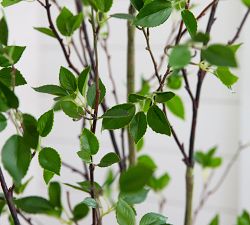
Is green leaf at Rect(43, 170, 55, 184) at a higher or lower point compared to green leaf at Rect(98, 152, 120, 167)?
lower

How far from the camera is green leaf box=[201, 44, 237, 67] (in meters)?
0.20

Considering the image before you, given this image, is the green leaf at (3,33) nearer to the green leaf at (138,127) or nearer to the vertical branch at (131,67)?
the green leaf at (138,127)

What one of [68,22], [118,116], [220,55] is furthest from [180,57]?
[68,22]

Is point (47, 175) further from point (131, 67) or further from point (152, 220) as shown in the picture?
point (131, 67)

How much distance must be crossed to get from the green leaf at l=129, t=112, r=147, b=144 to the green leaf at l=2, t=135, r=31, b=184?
0.36 ft

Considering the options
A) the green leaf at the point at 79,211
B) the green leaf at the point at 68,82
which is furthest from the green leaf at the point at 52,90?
the green leaf at the point at 79,211

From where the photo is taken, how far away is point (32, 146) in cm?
27

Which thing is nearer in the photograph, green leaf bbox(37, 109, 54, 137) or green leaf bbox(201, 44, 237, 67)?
green leaf bbox(201, 44, 237, 67)

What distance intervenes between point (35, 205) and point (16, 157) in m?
0.20

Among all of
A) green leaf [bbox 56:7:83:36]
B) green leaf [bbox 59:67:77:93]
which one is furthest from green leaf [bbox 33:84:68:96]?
green leaf [bbox 56:7:83:36]

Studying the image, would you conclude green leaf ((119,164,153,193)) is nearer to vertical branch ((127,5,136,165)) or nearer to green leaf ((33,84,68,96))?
green leaf ((33,84,68,96))

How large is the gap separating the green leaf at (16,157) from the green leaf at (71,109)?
9 centimetres

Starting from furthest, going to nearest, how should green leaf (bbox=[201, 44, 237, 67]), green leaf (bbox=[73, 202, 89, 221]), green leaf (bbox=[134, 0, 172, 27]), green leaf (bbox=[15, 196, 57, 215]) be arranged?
green leaf (bbox=[73, 202, 89, 221]), green leaf (bbox=[15, 196, 57, 215]), green leaf (bbox=[134, 0, 172, 27]), green leaf (bbox=[201, 44, 237, 67])

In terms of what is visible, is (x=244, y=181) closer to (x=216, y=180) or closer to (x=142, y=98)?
(x=216, y=180)
